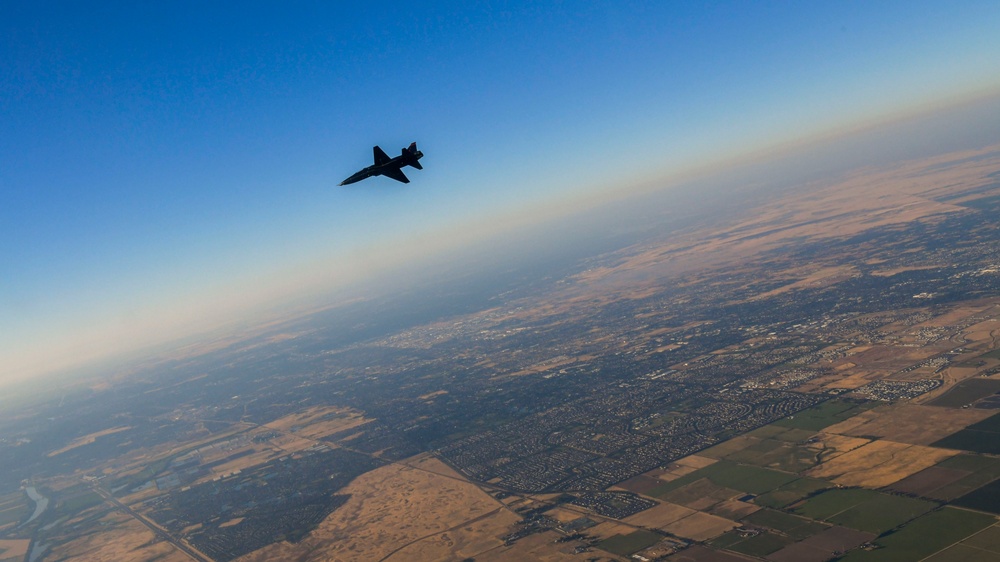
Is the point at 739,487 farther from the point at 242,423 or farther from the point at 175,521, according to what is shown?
the point at 242,423

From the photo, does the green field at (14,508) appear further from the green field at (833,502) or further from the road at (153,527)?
the green field at (833,502)

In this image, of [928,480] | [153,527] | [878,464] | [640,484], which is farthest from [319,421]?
[928,480]

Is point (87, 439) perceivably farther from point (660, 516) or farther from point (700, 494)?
point (700, 494)

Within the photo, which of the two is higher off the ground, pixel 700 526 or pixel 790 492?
pixel 700 526

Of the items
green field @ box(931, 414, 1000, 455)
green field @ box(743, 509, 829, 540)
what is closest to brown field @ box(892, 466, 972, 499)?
green field @ box(931, 414, 1000, 455)

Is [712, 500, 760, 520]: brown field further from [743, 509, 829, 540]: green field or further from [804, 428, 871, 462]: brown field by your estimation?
[804, 428, 871, 462]: brown field
